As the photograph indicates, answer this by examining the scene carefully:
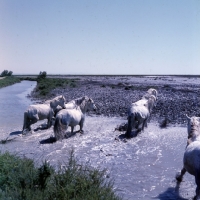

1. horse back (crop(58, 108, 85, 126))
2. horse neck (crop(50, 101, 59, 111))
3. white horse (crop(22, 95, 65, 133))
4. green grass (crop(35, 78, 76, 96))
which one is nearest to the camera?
horse back (crop(58, 108, 85, 126))

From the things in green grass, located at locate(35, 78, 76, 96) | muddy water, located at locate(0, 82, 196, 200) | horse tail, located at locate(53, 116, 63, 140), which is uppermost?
horse tail, located at locate(53, 116, 63, 140)

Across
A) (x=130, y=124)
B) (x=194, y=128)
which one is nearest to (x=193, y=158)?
(x=194, y=128)

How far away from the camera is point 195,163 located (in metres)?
6.73

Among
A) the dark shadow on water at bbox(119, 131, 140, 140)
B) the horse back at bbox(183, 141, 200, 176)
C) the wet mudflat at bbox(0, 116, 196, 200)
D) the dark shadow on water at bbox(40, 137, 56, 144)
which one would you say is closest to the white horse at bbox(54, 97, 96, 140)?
the dark shadow on water at bbox(40, 137, 56, 144)

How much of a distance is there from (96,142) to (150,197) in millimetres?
5558

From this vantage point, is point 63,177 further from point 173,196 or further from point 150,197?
point 173,196

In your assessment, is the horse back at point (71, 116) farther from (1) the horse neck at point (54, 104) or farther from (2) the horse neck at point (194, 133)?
(2) the horse neck at point (194, 133)

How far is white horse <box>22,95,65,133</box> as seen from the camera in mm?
14152

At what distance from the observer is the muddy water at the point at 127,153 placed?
7.96 meters

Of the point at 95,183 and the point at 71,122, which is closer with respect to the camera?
the point at 95,183

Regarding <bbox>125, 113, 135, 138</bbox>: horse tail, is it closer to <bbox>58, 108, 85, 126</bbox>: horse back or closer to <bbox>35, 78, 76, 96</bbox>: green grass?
<bbox>58, 108, 85, 126</bbox>: horse back

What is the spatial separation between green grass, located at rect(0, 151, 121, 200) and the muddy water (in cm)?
186

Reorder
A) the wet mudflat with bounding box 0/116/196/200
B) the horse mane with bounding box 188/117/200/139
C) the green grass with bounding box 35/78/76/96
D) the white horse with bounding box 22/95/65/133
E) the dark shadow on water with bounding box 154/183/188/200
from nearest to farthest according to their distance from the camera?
the dark shadow on water with bounding box 154/183/188/200, the wet mudflat with bounding box 0/116/196/200, the horse mane with bounding box 188/117/200/139, the white horse with bounding box 22/95/65/133, the green grass with bounding box 35/78/76/96

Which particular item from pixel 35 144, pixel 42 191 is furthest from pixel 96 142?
pixel 42 191
